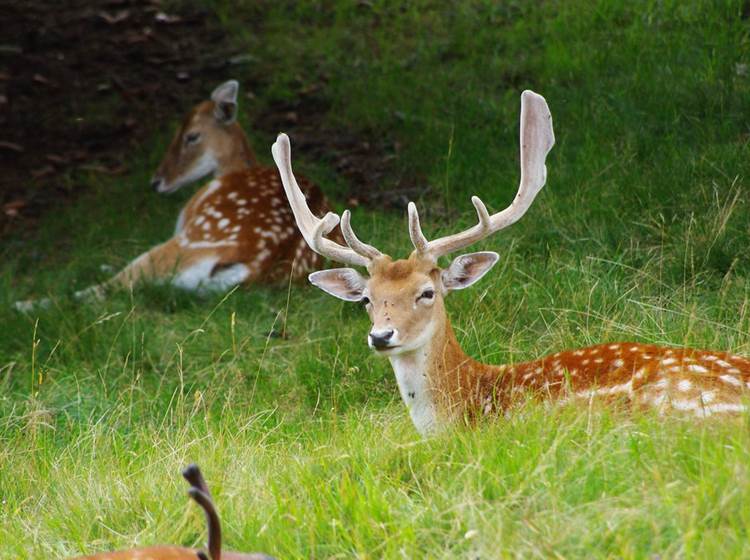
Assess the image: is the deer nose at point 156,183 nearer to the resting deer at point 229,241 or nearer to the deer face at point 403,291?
the resting deer at point 229,241

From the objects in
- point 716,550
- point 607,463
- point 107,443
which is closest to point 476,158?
point 107,443

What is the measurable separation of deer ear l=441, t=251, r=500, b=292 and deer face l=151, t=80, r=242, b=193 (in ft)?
15.0

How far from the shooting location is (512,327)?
22.0 ft

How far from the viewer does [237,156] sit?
1024 cm

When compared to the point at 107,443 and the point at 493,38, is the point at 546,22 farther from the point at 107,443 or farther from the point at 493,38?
the point at 107,443

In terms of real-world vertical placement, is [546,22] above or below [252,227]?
above

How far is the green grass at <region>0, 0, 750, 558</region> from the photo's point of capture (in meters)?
4.03

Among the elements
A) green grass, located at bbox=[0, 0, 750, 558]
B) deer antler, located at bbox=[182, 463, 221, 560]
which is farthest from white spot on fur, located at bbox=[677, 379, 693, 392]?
deer antler, located at bbox=[182, 463, 221, 560]

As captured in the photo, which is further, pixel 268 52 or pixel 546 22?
pixel 268 52

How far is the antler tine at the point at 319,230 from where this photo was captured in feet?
19.1

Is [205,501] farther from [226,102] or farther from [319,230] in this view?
[226,102]

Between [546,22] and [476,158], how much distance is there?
1762 mm

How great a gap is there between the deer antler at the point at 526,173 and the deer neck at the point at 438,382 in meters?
0.33

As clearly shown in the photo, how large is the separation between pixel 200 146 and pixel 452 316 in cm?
383
